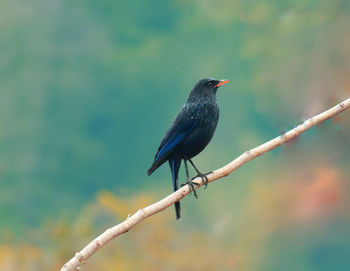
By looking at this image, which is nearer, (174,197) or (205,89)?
(174,197)

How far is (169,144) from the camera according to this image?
260 centimetres

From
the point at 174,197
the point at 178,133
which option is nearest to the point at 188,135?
the point at 178,133

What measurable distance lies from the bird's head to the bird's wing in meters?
0.09

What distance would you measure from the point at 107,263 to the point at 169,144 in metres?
1.69

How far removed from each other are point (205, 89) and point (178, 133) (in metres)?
0.32

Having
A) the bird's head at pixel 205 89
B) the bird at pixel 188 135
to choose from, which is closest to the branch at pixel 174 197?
the bird at pixel 188 135

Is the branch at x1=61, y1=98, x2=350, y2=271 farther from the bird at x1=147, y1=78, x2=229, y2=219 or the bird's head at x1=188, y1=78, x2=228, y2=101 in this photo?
the bird's head at x1=188, y1=78, x2=228, y2=101

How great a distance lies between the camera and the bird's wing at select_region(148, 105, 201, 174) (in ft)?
8.44

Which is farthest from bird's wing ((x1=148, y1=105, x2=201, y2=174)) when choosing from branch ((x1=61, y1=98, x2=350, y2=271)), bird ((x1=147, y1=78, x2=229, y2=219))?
branch ((x1=61, y1=98, x2=350, y2=271))

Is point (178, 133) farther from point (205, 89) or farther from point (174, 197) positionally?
point (174, 197)

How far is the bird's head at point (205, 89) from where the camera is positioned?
8.92 ft

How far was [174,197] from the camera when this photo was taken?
2.22 meters

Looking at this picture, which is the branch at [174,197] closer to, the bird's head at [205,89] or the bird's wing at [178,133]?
the bird's wing at [178,133]

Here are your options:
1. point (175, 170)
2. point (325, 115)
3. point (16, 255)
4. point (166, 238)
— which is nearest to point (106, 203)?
point (166, 238)
